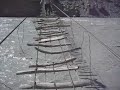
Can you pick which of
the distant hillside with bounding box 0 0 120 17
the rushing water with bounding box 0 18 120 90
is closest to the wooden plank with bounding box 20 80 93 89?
the rushing water with bounding box 0 18 120 90

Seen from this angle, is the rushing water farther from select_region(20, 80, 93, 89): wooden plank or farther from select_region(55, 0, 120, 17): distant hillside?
select_region(55, 0, 120, 17): distant hillside

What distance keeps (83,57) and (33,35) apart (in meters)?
2.69

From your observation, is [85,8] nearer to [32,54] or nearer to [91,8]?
[91,8]

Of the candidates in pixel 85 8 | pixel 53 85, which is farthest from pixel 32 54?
pixel 85 8

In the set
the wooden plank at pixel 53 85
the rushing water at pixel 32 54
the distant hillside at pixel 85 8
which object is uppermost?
the distant hillside at pixel 85 8

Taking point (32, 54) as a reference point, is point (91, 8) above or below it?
above

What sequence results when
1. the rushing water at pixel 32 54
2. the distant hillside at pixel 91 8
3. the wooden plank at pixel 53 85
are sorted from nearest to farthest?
the wooden plank at pixel 53 85, the rushing water at pixel 32 54, the distant hillside at pixel 91 8

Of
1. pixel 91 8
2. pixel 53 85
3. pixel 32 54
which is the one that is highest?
pixel 91 8

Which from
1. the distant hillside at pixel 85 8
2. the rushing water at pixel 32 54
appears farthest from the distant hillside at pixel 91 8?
the rushing water at pixel 32 54

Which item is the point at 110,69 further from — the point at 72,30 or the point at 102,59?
the point at 72,30

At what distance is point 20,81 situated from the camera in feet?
17.2

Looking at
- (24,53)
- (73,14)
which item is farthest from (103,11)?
(24,53)

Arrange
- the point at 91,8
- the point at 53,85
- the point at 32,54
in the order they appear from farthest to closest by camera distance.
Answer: the point at 91,8 < the point at 32,54 < the point at 53,85

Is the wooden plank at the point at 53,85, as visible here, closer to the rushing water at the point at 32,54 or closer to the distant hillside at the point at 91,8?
the rushing water at the point at 32,54
